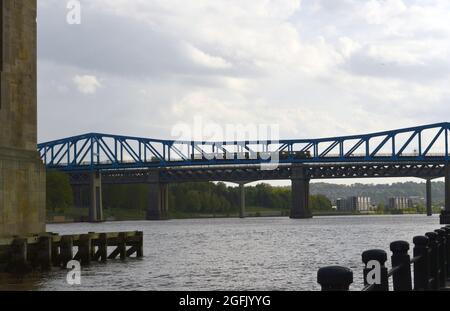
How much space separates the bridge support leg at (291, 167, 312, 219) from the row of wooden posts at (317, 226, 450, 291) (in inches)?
6320

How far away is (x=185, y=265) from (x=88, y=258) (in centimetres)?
577

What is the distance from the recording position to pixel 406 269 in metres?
14.1

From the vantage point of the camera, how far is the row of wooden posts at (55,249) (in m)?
40.6

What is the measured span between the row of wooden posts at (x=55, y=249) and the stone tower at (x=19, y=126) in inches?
61.0

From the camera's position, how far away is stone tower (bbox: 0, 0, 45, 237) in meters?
44.2

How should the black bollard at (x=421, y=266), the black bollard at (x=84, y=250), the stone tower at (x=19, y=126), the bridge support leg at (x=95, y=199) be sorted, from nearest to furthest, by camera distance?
the black bollard at (x=421, y=266)
the stone tower at (x=19, y=126)
the black bollard at (x=84, y=250)
the bridge support leg at (x=95, y=199)

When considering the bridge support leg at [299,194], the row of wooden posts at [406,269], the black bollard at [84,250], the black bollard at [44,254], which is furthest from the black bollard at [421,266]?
the bridge support leg at [299,194]

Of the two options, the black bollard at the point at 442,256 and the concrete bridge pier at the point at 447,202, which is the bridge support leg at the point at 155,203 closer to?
the concrete bridge pier at the point at 447,202

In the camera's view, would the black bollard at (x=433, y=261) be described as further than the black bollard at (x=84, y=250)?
No

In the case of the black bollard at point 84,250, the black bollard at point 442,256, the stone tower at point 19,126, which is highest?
the stone tower at point 19,126

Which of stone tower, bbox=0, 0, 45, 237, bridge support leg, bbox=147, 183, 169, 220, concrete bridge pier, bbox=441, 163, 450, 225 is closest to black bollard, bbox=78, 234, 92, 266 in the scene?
A: stone tower, bbox=0, 0, 45, 237

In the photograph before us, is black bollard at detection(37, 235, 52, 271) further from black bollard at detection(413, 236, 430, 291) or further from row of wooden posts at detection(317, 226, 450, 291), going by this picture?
black bollard at detection(413, 236, 430, 291)
